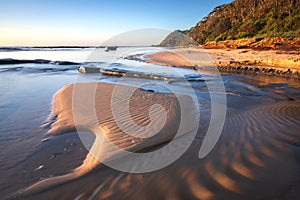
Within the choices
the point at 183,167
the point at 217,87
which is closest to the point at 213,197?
the point at 183,167

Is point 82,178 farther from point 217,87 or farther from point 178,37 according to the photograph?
point 178,37

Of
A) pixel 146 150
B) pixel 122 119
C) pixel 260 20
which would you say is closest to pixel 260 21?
pixel 260 20

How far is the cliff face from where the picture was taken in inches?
1242

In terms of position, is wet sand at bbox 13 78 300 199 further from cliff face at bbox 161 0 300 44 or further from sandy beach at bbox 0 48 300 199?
cliff face at bbox 161 0 300 44

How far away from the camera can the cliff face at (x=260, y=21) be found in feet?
104

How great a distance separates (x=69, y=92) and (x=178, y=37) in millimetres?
89091

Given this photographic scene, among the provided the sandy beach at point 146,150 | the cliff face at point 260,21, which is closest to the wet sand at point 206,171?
the sandy beach at point 146,150

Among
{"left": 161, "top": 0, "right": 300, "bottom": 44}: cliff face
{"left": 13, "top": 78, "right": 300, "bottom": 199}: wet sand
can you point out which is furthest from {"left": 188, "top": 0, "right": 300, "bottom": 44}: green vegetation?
{"left": 13, "top": 78, "right": 300, "bottom": 199}: wet sand

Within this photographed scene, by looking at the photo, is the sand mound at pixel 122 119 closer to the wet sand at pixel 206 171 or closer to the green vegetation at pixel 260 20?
the wet sand at pixel 206 171

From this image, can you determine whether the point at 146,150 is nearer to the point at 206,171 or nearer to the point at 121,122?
the point at 206,171

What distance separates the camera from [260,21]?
39.9 meters

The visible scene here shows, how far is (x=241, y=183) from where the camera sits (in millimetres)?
2648

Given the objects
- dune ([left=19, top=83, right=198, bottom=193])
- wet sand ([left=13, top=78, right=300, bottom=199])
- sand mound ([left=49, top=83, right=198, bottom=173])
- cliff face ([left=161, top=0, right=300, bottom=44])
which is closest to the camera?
wet sand ([left=13, top=78, right=300, bottom=199])

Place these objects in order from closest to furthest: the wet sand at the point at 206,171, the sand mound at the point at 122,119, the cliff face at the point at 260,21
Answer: the wet sand at the point at 206,171 → the sand mound at the point at 122,119 → the cliff face at the point at 260,21
